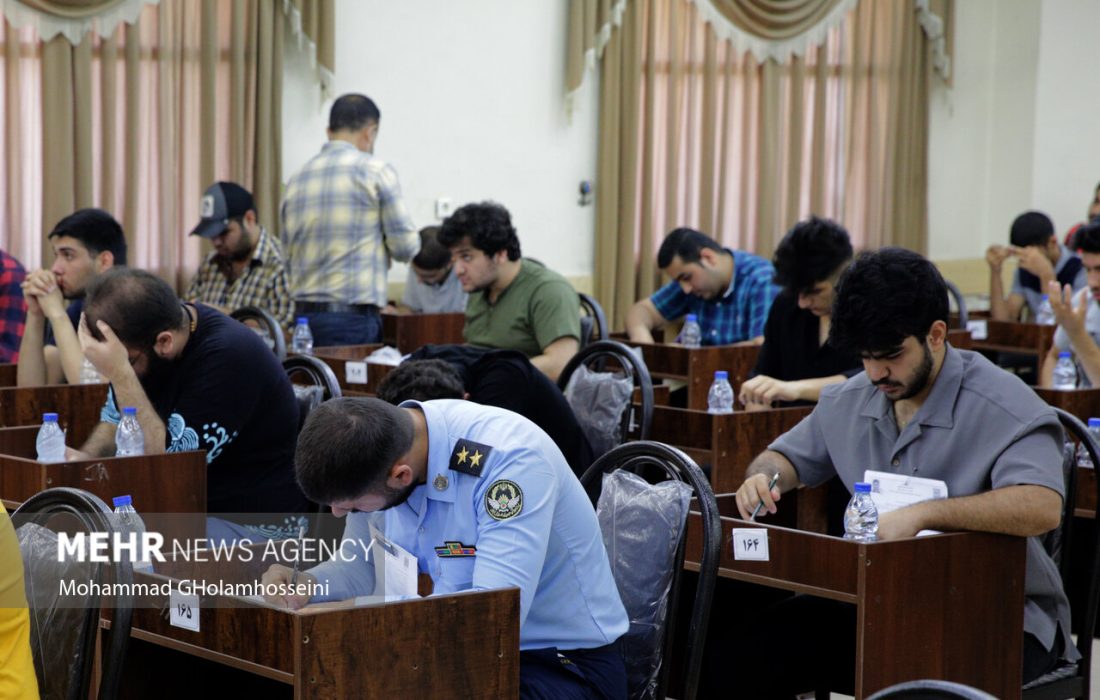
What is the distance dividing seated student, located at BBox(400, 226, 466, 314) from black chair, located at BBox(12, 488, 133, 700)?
13.0ft

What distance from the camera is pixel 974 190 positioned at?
8.73 meters

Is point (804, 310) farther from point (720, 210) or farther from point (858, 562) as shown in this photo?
point (720, 210)

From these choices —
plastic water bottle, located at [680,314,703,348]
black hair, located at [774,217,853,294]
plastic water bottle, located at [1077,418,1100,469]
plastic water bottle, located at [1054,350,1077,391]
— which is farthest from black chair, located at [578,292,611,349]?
plastic water bottle, located at [1077,418,1100,469]

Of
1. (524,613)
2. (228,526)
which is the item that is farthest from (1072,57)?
(524,613)

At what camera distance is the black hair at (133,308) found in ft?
10.0

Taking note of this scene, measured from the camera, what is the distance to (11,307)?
4805 mm

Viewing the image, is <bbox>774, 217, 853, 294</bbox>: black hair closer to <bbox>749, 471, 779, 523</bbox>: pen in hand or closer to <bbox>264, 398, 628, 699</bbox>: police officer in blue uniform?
<bbox>749, 471, 779, 523</bbox>: pen in hand

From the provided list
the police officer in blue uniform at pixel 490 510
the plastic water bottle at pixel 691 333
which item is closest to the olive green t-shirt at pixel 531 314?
the plastic water bottle at pixel 691 333

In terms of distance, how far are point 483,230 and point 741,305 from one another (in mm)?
1146

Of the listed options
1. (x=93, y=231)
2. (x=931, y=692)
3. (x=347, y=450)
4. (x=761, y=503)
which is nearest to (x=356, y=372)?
(x=93, y=231)

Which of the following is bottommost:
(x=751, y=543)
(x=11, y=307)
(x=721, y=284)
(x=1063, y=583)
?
(x=1063, y=583)

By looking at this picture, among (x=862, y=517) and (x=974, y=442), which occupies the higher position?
(x=974, y=442)

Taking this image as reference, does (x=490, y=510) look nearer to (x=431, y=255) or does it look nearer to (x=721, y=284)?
(x=721, y=284)

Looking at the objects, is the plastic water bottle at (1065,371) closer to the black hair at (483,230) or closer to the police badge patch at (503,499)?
the black hair at (483,230)
